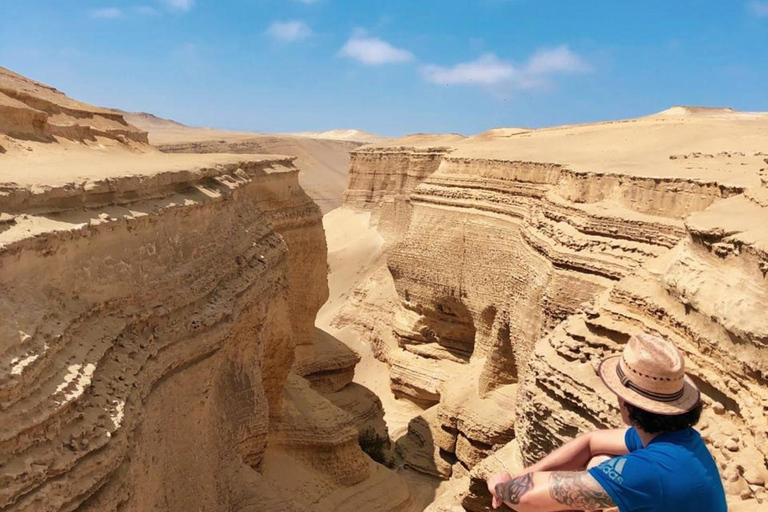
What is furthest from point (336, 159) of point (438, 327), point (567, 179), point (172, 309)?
point (172, 309)

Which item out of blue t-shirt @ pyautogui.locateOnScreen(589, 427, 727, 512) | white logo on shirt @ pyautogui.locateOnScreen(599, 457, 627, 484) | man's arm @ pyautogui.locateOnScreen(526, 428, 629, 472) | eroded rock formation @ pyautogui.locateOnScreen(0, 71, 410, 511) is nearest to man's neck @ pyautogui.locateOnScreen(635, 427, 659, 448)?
blue t-shirt @ pyautogui.locateOnScreen(589, 427, 727, 512)

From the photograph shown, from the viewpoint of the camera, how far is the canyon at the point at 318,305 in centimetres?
473

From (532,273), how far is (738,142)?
276 inches

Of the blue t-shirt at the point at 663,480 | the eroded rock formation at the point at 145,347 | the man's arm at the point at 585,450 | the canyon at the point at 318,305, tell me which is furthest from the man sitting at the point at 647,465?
the eroded rock formation at the point at 145,347

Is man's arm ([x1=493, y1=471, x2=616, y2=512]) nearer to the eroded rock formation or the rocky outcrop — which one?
the eroded rock formation

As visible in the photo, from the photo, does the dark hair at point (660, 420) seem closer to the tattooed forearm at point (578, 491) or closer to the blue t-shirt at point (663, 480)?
the blue t-shirt at point (663, 480)

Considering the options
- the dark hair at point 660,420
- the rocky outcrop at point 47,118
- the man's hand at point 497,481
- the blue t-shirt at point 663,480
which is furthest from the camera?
the rocky outcrop at point 47,118

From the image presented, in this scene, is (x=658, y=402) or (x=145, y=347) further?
(x=145, y=347)

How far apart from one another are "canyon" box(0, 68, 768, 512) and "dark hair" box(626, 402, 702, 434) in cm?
159

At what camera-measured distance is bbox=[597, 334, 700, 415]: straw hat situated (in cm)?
307

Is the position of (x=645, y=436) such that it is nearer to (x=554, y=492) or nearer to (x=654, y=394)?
(x=654, y=394)

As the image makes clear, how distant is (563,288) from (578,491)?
7630 mm

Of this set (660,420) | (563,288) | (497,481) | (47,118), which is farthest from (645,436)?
(47,118)

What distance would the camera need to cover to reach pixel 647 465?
9.39ft
